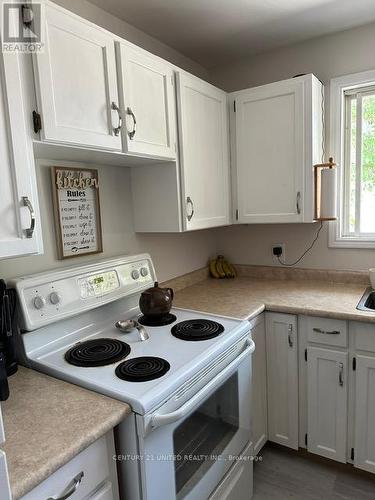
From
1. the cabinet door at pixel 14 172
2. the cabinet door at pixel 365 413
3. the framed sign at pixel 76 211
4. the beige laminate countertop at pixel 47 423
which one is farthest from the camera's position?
the cabinet door at pixel 365 413

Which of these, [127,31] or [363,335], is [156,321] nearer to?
[363,335]

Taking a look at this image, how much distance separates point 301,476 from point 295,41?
2594 mm

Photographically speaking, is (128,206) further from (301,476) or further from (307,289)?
(301,476)

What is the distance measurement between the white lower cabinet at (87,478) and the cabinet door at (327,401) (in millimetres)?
1180

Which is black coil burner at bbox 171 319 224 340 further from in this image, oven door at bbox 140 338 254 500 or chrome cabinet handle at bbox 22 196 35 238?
chrome cabinet handle at bbox 22 196 35 238

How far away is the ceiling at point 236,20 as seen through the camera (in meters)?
1.74

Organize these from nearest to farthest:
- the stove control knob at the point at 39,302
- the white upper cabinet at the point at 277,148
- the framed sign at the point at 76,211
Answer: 1. the stove control knob at the point at 39,302
2. the framed sign at the point at 76,211
3. the white upper cabinet at the point at 277,148

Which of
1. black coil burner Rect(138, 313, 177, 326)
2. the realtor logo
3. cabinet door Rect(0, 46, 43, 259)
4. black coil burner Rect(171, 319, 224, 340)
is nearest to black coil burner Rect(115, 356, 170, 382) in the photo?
black coil burner Rect(171, 319, 224, 340)

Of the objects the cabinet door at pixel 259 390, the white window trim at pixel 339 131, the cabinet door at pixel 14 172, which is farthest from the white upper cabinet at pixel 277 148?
the cabinet door at pixel 14 172

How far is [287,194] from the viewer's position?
2.11 metres

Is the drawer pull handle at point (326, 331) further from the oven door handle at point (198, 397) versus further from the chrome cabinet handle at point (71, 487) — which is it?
the chrome cabinet handle at point (71, 487)

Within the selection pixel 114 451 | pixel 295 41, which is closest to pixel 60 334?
pixel 114 451

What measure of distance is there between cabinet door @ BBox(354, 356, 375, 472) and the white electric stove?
55cm

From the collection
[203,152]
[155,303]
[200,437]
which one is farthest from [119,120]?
[200,437]
